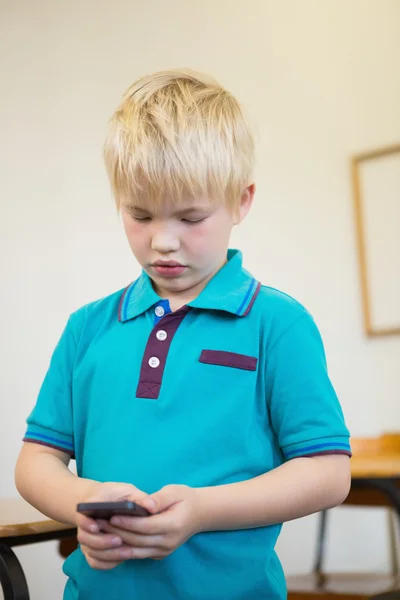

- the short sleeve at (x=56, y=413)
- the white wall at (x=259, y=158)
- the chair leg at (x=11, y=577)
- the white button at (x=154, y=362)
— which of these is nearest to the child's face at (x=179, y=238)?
the white button at (x=154, y=362)

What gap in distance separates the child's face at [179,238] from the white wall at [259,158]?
2.10 meters

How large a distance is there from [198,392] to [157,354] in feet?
0.26

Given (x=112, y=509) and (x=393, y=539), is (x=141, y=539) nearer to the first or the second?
(x=112, y=509)

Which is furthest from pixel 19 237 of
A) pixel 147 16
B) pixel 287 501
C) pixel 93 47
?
pixel 287 501

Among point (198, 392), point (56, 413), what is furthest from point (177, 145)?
point (56, 413)

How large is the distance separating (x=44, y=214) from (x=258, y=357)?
91.6 inches

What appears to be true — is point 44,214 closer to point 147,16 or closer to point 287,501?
point 147,16

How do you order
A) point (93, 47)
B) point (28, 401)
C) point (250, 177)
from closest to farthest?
point (250, 177) → point (28, 401) → point (93, 47)

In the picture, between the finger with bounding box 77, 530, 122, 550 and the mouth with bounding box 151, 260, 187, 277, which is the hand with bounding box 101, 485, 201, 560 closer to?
the finger with bounding box 77, 530, 122, 550

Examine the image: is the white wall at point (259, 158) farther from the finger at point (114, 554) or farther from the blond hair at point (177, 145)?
the finger at point (114, 554)

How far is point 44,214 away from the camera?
3.22 meters

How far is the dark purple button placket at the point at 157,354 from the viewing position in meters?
1.05

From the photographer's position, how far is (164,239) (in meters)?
1.02

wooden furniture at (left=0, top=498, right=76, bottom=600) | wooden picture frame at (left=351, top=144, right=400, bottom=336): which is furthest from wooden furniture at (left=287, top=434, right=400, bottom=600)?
wooden furniture at (left=0, top=498, right=76, bottom=600)
